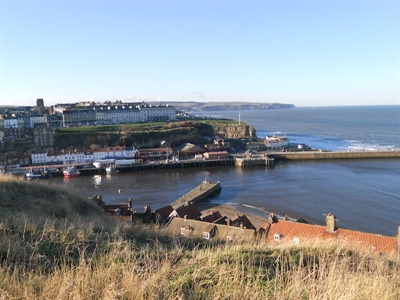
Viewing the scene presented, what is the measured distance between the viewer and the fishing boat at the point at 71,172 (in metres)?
41.8

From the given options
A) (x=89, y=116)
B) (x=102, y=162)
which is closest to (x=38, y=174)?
(x=102, y=162)

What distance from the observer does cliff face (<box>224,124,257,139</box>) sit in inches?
2897

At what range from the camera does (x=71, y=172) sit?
4219 cm

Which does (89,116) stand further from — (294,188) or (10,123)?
(294,188)

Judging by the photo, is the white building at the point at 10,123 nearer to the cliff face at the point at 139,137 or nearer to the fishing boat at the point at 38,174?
the cliff face at the point at 139,137

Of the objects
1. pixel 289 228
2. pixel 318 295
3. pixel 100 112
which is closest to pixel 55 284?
pixel 318 295

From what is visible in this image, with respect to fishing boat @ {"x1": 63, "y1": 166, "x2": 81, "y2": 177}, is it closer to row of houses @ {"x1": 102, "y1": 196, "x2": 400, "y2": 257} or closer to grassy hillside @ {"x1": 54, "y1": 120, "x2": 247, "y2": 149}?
grassy hillside @ {"x1": 54, "y1": 120, "x2": 247, "y2": 149}

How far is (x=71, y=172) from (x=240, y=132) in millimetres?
41499

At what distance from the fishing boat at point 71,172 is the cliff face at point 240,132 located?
39.2m

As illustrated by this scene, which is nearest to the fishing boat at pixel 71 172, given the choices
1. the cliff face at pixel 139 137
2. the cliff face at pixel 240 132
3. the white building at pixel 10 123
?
the cliff face at pixel 139 137

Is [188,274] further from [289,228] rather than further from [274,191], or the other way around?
[274,191]

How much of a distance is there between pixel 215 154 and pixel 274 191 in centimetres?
2096

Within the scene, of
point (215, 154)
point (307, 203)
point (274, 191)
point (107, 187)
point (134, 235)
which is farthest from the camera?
point (215, 154)

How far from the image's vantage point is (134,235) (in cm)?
634
